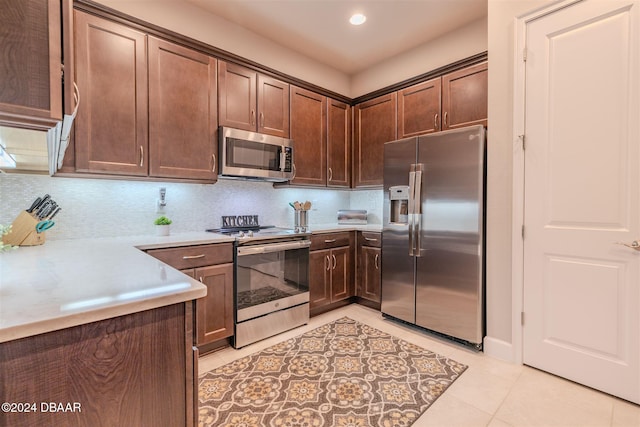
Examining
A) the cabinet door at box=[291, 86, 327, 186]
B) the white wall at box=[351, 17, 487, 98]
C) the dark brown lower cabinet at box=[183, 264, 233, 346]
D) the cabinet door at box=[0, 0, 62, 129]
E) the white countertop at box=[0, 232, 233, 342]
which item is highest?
the white wall at box=[351, 17, 487, 98]

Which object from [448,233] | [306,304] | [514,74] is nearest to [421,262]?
[448,233]

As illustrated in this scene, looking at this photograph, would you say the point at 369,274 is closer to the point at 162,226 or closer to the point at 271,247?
the point at 271,247

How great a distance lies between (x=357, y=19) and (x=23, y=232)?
121 inches

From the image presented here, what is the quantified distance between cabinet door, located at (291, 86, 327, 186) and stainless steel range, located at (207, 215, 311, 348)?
78 centimetres

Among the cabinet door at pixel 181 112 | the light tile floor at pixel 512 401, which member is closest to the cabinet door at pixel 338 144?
the cabinet door at pixel 181 112

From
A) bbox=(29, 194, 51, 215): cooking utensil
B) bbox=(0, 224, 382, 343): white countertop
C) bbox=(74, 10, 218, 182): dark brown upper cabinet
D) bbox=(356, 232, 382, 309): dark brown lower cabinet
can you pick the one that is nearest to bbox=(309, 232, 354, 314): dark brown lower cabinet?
bbox=(356, 232, 382, 309): dark brown lower cabinet

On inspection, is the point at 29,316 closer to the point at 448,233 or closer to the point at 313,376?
the point at 313,376

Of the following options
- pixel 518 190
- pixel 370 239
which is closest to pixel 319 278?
pixel 370 239

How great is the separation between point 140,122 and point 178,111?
11.8 inches

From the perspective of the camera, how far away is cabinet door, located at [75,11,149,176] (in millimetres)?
2004

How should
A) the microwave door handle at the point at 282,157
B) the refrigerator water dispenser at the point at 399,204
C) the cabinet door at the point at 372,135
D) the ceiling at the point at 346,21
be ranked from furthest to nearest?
1. the cabinet door at the point at 372,135
2. the microwave door handle at the point at 282,157
3. the refrigerator water dispenser at the point at 399,204
4. the ceiling at the point at 346,21

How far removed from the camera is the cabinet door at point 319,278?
3055 mm

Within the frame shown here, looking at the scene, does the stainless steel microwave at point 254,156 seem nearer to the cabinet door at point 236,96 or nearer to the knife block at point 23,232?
the cabinet door at point 236,96

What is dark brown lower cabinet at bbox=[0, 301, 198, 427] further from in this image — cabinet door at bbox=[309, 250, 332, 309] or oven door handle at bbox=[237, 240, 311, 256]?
cabinet door at bbox=[309, 250, 332, 309]
